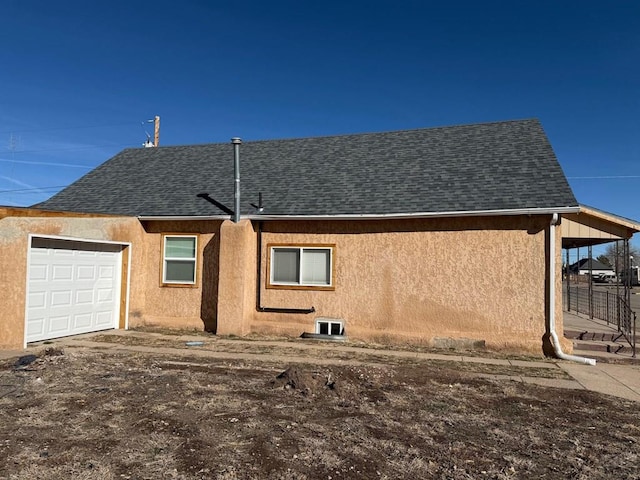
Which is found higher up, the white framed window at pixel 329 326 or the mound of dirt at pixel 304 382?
the white framed window at pixel 329 326

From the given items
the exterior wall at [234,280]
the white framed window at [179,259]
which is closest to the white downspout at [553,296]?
the exterior wall at [234,280]

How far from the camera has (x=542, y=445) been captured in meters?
4.98

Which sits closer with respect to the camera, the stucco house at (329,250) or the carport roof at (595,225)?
the stucco house at (329,250)

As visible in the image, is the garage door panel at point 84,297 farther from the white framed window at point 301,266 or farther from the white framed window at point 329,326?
the white framed window at point 329,326

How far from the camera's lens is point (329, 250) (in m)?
11.7

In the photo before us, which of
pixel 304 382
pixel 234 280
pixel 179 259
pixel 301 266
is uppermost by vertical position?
pixel 179 259

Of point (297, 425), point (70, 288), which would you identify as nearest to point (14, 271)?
point (70, 288)

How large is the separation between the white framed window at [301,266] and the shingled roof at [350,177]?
0.93 m

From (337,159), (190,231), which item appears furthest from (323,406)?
(337,159)

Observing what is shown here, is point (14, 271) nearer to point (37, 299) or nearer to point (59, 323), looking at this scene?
point (37, 299)

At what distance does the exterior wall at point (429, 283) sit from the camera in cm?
1028

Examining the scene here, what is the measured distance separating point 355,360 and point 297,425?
3815 mm

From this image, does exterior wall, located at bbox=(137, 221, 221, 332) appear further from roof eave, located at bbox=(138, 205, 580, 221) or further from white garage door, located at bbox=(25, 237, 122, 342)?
white garage door, located at bbox=(25, 237, 122, 342)

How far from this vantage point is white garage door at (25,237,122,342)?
10.2 meters
